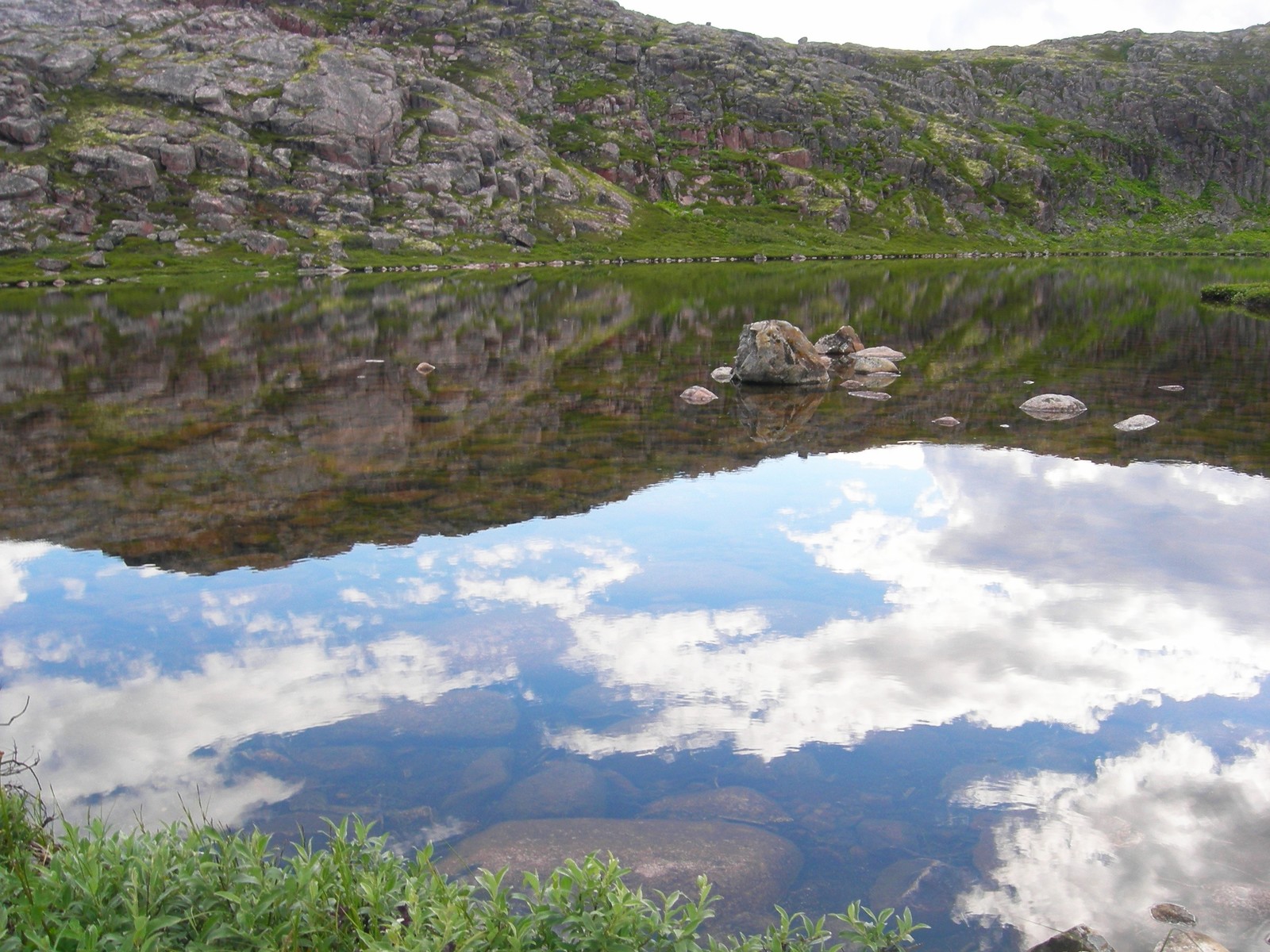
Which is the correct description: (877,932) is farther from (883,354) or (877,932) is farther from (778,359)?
(883,354)

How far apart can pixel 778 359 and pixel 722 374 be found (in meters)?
2.78

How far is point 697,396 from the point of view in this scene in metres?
34.6

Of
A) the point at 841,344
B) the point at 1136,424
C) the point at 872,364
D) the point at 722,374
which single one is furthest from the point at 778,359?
the point at 1136,424

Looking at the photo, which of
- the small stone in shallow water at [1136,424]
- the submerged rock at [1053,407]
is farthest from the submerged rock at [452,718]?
the submerged rock at [1053,407]

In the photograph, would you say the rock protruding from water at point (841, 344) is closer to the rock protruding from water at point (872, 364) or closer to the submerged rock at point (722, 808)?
the rock protruding from water at point (872, 364)

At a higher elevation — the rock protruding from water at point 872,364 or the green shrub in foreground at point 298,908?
the green shrub in foreground at point 298,908

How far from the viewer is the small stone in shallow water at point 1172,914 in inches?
327

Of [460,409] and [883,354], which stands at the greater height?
[883,354]

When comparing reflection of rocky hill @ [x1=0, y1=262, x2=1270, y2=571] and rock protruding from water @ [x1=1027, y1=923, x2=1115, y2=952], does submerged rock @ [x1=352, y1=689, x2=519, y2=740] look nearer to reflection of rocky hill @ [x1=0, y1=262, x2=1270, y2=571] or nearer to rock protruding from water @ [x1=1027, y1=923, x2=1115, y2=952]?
rock protruding from water @ [x1=1027, y1=923, x2=1115, y2=952]

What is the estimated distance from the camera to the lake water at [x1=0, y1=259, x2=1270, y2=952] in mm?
9859

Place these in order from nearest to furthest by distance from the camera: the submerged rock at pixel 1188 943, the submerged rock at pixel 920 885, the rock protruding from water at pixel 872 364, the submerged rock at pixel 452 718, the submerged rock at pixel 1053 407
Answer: the submerged rock at pixel 1188 943 < the submerged rock at pixel 920 885 < the submerged rock at pixel 452 718 < the submerged rock at pixel 1053 407 < the rock protruding from water at pixel 872 364

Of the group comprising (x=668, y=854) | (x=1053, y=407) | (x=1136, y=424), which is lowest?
(x=668, y=854)

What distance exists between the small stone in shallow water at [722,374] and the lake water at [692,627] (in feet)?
12.4

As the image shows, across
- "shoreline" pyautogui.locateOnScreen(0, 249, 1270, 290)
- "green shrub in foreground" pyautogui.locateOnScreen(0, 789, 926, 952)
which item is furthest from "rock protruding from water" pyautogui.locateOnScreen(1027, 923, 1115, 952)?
"shoreline" pyautogui.locateOnScreen(0, 249, 1270, 290)
